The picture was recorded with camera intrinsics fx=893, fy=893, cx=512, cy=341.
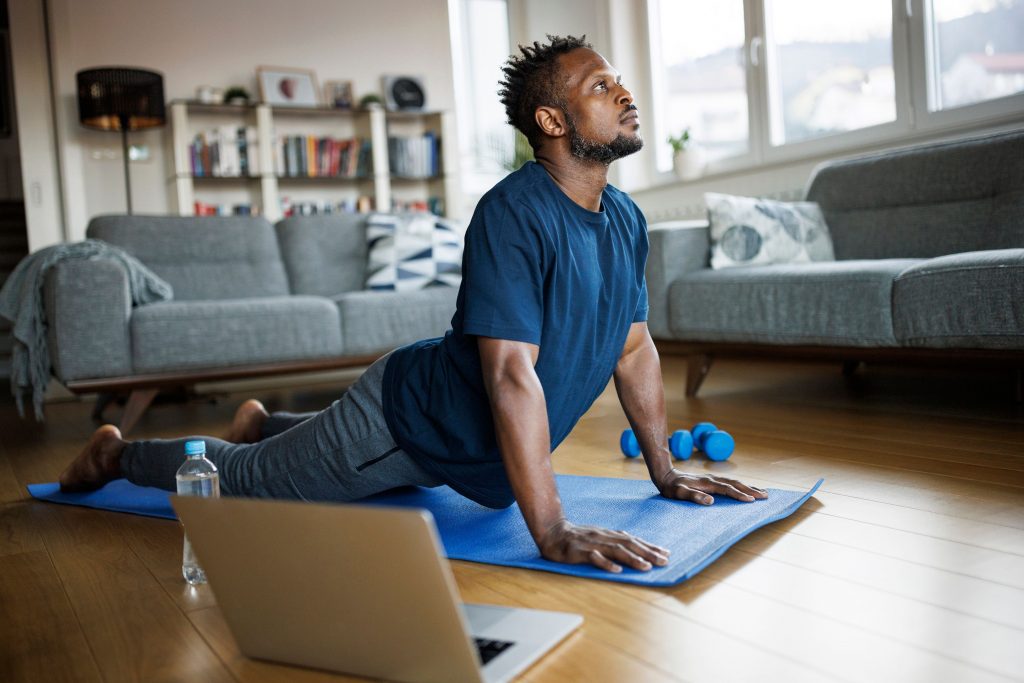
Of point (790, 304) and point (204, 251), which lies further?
point (204, 251)

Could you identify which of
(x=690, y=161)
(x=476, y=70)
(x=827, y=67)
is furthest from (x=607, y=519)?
(x=476, y=70)

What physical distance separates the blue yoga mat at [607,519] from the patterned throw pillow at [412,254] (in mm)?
1958

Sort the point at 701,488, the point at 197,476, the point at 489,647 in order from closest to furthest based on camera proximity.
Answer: the point at 489,647 → the point at 197,476 → the point at 701,488

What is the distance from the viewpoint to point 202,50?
5410 mm

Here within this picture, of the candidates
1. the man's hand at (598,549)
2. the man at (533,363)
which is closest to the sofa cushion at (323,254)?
the man at (533,363)

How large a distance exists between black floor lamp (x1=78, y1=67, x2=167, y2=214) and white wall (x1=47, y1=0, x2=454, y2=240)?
34cm

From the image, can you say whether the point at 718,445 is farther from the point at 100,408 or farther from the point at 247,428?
the point at 100,408

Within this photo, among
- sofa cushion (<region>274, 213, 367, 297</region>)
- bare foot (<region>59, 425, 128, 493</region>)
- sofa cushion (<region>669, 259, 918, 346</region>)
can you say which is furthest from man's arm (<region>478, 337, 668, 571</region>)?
sofa cushion (<region>274, 213, 367, 297</region>)

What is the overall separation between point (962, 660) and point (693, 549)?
0.43 metres

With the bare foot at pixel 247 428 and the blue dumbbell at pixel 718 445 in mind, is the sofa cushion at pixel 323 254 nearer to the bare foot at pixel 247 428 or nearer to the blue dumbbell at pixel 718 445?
the bare foot at pixel 247 428

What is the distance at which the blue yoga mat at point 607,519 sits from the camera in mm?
1285

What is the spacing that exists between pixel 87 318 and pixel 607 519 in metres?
2.11

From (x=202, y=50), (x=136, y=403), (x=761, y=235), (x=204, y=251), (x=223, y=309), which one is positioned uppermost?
(x=202, y=50)

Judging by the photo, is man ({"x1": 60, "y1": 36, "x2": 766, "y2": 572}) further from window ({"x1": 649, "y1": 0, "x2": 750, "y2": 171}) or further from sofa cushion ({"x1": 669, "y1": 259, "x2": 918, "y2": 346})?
window ({"x1": 649, "y1": 0, "x2": 750, "y2": 171})
